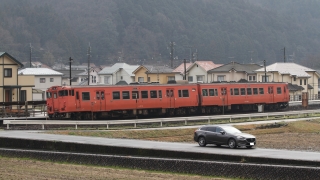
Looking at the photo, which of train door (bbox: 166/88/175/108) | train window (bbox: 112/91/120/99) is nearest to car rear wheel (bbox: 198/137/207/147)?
train window (bbox: 112/91/120/99)

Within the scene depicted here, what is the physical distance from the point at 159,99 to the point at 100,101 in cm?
573

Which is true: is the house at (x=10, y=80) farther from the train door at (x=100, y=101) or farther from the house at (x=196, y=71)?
the house at (x=196, y=71)

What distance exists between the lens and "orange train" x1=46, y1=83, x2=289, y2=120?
52.2 meters

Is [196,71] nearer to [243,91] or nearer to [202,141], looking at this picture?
[243,91]

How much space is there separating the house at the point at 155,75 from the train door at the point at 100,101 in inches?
1718

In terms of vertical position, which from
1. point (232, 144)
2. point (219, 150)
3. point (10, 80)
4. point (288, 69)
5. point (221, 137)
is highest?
point (288, 69)

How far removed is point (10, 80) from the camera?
221 feet

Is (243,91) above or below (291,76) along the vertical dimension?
below

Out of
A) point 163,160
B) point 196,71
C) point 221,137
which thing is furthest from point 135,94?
point 196,71

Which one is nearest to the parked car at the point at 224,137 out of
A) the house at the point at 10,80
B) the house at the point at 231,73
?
the house at the point at 10,80

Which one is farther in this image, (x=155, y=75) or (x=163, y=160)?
(x=155, y=75)

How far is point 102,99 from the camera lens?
53.0m

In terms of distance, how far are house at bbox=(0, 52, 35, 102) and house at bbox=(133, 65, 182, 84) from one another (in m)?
29.7

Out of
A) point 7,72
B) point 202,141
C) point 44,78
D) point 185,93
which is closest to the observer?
point 202,141
